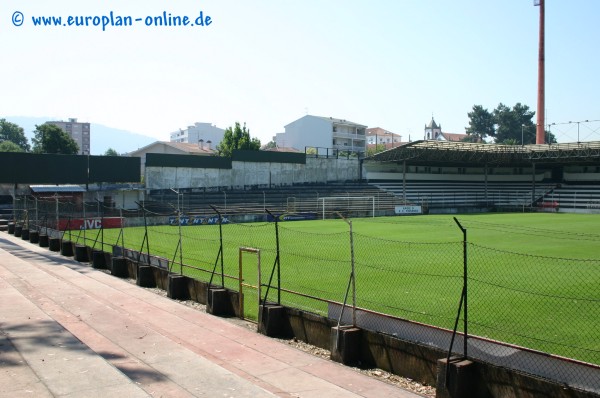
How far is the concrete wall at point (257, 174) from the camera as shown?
52.3 meters

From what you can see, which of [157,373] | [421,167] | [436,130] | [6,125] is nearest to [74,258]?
[157,373]

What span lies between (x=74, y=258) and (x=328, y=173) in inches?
1825

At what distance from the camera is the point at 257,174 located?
5872cm

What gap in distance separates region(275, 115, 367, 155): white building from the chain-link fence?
81.6 metres

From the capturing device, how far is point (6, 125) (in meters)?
144

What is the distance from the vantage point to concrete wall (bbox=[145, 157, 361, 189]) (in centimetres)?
5228

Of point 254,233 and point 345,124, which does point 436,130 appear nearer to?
point 345,124

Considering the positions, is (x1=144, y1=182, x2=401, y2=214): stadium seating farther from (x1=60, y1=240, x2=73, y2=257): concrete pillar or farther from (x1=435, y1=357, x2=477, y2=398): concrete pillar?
(x1=435, y1=357, x2=477, y2=398): concrete pillar

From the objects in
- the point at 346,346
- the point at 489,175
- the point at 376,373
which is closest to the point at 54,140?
the point at 489,175

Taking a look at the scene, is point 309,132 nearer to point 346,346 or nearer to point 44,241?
point 44,241

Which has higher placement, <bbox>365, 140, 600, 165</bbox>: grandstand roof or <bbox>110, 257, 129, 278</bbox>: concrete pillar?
<bbox>365, 140, 600, 165</bbox>: grandstand roof

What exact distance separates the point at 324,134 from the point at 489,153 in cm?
5076

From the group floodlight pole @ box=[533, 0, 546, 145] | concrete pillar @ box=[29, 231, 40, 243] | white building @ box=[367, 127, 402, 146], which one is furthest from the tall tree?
concrete pillar @ box=[29, 231, 40, 243]

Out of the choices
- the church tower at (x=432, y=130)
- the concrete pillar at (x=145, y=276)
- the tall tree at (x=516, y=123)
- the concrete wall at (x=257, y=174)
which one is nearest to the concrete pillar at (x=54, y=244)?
the concrete pillar at (x=145, y=276)
